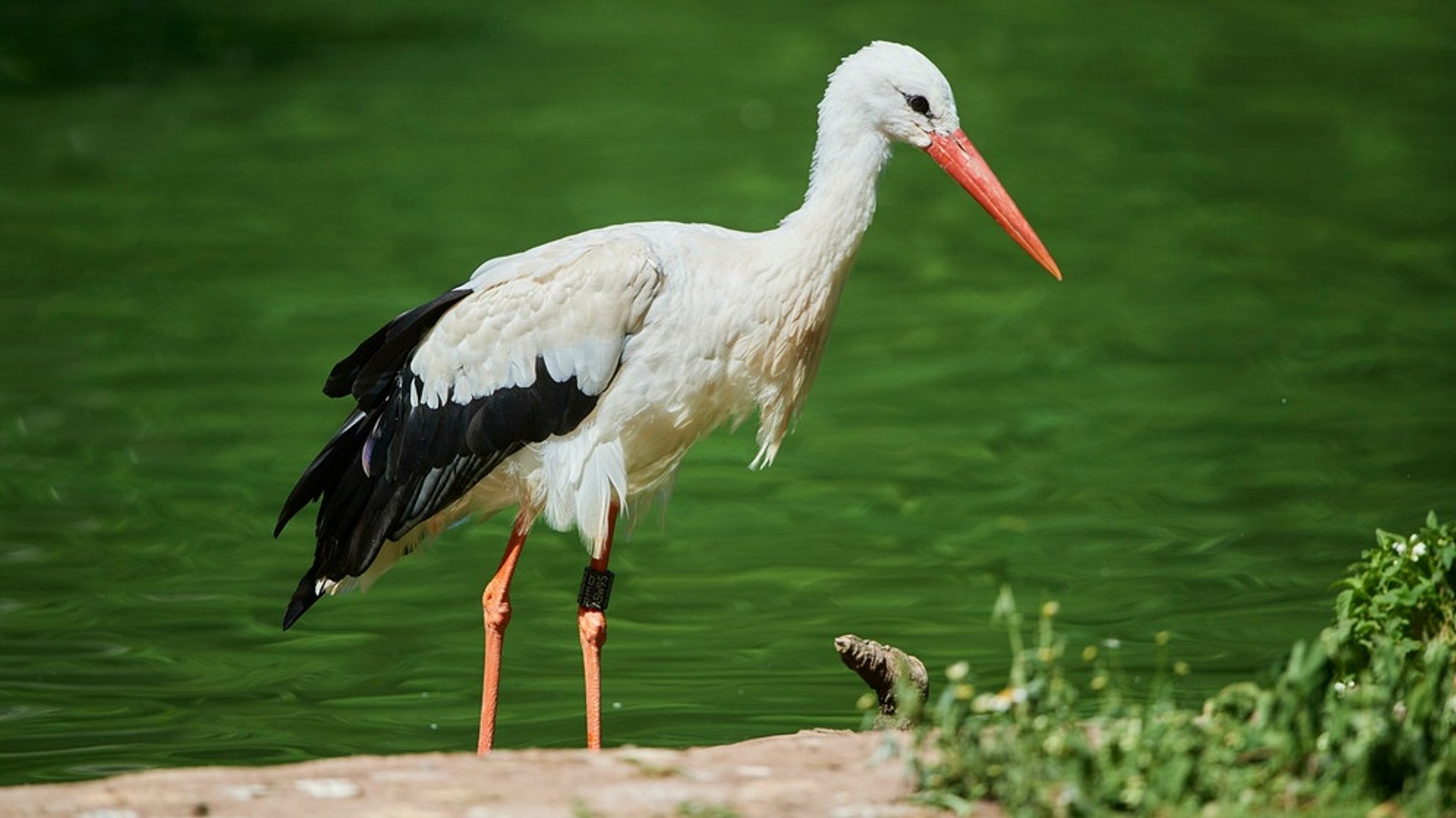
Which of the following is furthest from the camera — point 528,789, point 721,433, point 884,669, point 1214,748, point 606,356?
point 721,433

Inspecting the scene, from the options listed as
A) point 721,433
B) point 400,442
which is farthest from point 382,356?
point 721,433

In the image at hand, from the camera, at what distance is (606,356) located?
696 centimetres

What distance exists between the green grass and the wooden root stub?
1.48 meters

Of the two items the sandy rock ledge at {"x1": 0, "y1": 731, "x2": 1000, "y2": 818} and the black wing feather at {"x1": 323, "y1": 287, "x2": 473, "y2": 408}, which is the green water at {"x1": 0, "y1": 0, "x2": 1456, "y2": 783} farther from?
the sandy rock ledge at {"x1": 0, "y1": 731, "x2": 1000, "y2": 818}

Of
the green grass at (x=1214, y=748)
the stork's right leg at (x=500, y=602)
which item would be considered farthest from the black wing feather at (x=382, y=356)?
the green grass at (x=1214, y=748)

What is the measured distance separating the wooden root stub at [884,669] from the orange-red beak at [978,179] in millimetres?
1293

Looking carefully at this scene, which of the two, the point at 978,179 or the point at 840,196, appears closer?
the point at 840,196

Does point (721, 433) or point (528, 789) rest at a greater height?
point (721, 433)

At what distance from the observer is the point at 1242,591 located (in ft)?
31.0

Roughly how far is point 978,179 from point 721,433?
6.04 meters

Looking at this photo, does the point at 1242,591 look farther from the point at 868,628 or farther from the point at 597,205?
the point at 597,205

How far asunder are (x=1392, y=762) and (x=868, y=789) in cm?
109

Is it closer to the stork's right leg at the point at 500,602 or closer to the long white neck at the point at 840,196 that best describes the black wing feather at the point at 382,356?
the stork's right leg at the point at 500,602

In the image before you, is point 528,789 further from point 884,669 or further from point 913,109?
point 913,109
